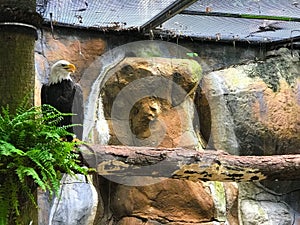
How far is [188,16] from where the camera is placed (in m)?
3.40

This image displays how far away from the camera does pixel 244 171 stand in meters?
2.64

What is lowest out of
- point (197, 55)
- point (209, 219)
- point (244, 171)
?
point (209, 219)

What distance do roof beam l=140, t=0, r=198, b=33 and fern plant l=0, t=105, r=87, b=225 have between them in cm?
150

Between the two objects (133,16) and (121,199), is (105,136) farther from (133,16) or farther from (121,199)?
(133,16)

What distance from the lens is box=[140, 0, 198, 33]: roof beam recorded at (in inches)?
120

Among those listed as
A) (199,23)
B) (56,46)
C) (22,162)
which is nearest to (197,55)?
(199,23)

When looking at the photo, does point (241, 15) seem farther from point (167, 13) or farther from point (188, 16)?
point (167, 13)

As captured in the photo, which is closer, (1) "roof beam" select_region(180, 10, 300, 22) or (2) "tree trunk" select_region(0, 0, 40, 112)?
(2) "tree trunk" select_region(0, 0, 40, 112)

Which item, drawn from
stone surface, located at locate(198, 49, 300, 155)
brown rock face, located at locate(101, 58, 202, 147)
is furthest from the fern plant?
stone surface, located at locate(198, 49, 300, 155)

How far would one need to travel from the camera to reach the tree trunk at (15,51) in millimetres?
1713

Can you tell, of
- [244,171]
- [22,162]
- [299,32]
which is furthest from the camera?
[299,32]

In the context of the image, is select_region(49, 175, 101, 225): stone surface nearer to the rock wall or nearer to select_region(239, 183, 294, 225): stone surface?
the rock wall

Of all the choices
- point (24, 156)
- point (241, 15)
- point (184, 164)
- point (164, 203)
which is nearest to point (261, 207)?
point (164, 203)

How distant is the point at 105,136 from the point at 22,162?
6.33 ft
